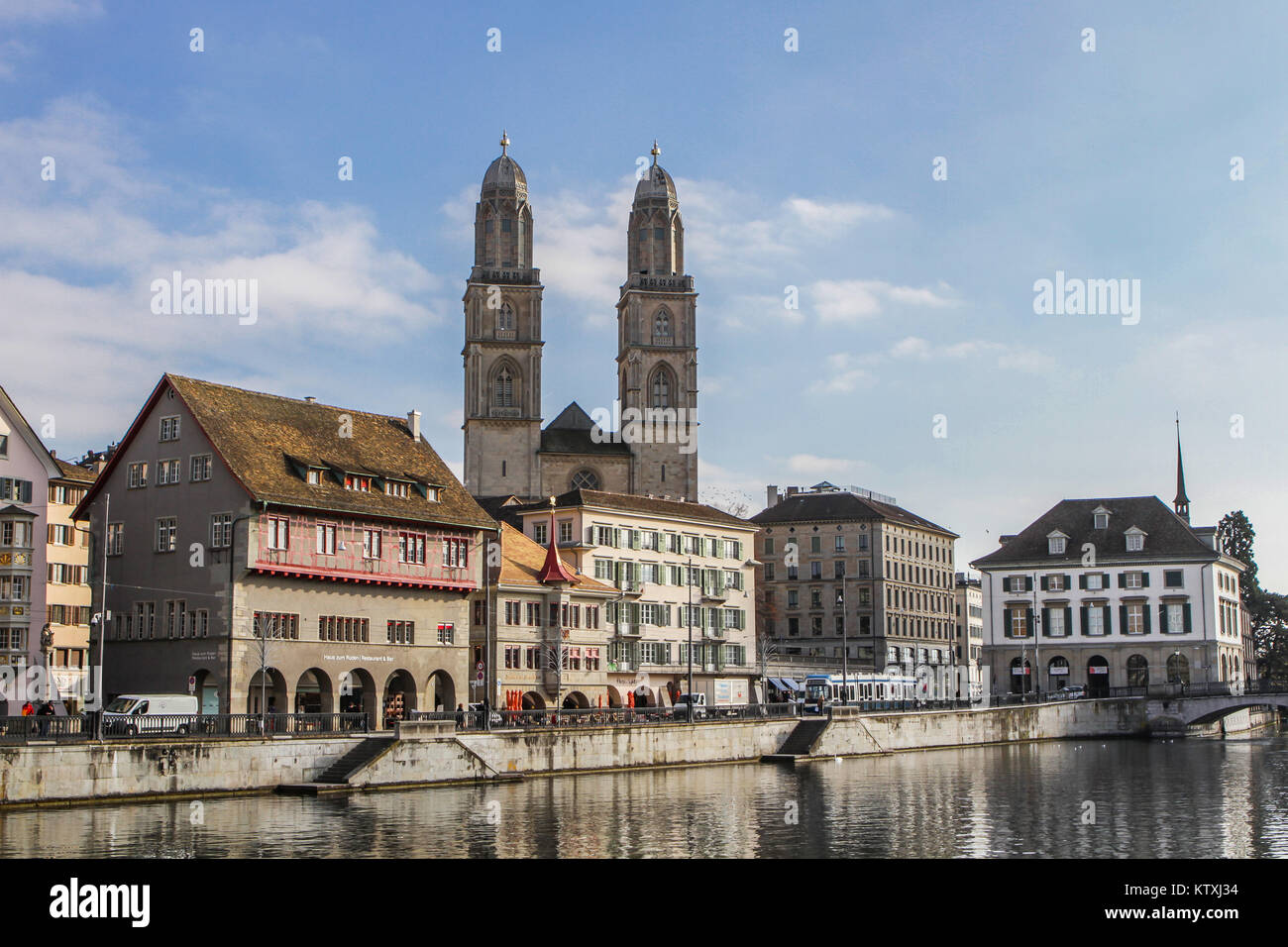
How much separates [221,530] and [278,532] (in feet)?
7.52

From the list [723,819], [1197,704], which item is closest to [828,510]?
[1197,704]

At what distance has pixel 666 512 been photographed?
320ft

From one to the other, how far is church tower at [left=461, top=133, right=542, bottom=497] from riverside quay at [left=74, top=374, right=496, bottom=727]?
59.0 m

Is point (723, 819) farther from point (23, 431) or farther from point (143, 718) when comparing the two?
point (23, 431)

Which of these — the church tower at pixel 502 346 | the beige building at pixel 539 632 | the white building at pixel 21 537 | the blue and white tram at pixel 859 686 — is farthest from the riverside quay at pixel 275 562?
the church tower at pixel 502 346

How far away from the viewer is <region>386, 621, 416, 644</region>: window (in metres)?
66.5

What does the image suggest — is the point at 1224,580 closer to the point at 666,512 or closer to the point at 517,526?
the point at 666,512

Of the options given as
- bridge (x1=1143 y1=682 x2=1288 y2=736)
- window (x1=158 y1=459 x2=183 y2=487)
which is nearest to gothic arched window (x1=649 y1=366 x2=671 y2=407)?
bridge (x1=1143 y1=682 x2=1288 y2=736)

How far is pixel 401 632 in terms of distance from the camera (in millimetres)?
67062

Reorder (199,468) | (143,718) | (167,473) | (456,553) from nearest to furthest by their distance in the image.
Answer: (143,718), (199,468), (167,473), (456,553)

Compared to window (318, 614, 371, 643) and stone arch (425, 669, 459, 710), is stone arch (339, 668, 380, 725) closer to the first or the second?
window (318, 614, 371, 643)

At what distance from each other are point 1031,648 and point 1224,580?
1549 centimetres
